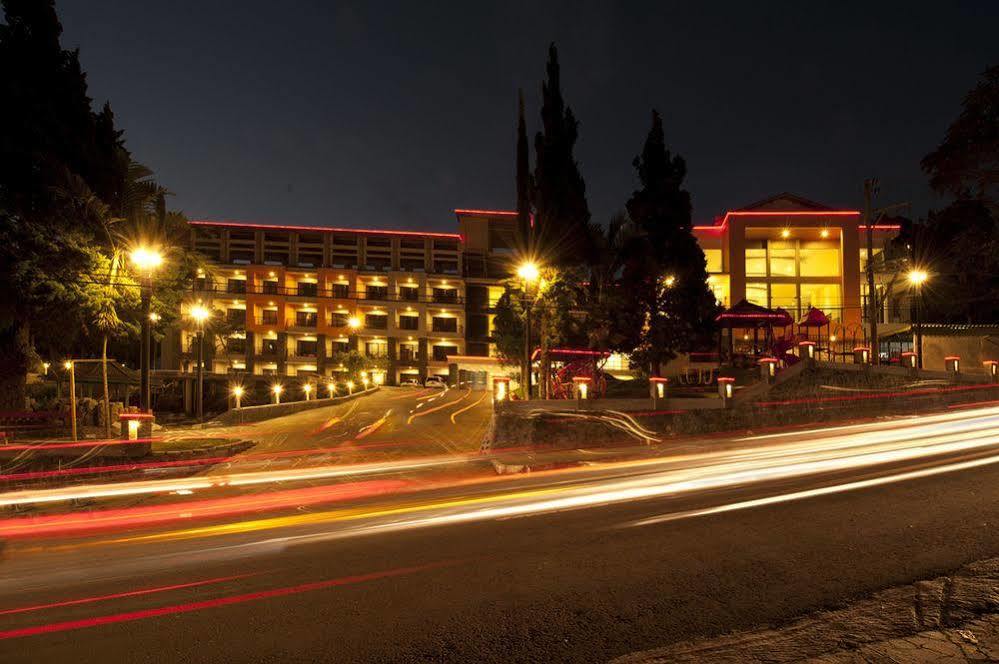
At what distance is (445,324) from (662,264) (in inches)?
1663

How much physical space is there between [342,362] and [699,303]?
37.3 meters

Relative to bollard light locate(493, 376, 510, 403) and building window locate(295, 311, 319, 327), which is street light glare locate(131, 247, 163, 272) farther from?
building window locate(295, 311, 319, 327)

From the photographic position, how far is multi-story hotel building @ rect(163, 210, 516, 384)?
2426 inches

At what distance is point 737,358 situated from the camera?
31922 millimetres

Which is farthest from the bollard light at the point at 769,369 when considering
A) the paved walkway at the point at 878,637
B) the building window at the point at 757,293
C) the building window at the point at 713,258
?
the building window at the point at 713,258

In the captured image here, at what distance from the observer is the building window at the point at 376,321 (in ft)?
212

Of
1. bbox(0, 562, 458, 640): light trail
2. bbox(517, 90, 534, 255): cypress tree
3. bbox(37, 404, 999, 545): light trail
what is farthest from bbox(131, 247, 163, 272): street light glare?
bbox(517, 90, 534, 255): cypress tree

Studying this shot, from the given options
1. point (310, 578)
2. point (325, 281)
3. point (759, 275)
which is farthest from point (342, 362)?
point (310, 578)

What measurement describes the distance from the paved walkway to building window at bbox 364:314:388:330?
62.3 meters

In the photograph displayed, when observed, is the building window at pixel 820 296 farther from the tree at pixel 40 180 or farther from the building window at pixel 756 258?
the tree at pixel 40 180

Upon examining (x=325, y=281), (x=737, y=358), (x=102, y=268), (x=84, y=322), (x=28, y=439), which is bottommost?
(x=28, y=439)

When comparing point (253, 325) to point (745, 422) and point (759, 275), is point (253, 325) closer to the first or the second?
point (759, 275)

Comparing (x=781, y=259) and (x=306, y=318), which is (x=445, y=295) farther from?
(x=781, y=259)

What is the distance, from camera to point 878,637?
13.2 ft
